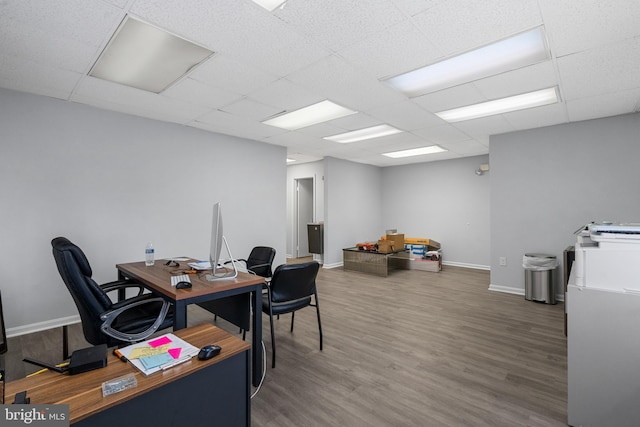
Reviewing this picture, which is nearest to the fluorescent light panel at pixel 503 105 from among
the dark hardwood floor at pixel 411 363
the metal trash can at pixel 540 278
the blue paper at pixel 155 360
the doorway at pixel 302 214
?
the metal trash can at pixel 540 278

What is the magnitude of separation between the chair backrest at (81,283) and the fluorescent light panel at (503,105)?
12.7ft

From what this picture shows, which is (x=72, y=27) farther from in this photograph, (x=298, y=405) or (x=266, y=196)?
(x=266, y=196)

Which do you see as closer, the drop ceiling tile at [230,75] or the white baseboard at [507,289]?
the drop ceiling tile at [230,75]

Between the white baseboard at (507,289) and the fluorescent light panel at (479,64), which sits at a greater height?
the fluorescent light panel at (479,64)

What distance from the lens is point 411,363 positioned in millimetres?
2541

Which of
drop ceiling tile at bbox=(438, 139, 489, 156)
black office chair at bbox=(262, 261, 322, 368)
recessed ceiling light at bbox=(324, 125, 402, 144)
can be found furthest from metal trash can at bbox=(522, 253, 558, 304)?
black office chair at bbox=(262, 261, 322, 368)

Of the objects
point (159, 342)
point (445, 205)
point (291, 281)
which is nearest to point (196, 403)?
point (159, 342)

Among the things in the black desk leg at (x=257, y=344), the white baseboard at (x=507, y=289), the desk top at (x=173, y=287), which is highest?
the desk top at (x=173, y=287)

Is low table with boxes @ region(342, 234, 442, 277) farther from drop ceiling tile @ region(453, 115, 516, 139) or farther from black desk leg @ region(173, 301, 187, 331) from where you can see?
black desk leg @ region(173, 301, 187, 331)

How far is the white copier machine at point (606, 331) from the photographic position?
1.63 meters

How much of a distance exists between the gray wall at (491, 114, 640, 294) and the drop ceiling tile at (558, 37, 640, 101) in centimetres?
121

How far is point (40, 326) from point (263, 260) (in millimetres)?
2459

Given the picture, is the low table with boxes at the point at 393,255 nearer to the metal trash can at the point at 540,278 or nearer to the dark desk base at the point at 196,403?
the metal trash can at the point at 540,278

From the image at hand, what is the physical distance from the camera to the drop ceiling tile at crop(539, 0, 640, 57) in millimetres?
1804
